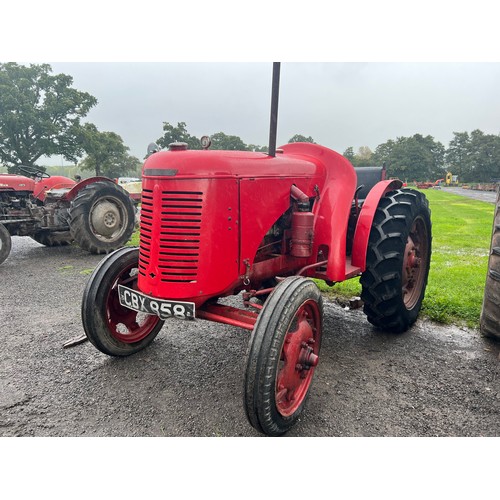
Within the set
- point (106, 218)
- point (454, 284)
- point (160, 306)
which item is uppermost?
point (160, 306)

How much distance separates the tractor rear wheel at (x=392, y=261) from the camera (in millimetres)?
3570

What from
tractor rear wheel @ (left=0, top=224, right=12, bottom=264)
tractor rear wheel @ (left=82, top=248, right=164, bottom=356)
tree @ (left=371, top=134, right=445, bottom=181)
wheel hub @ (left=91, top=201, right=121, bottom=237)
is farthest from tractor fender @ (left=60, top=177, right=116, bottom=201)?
tree @ (left=371, top=134, right=445, bottom=181)

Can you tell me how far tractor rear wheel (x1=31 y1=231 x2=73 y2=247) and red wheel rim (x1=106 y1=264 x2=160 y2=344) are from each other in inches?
246

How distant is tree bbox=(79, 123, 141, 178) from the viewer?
1222 inches

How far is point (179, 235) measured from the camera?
2.56m

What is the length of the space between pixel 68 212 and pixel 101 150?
26288mm

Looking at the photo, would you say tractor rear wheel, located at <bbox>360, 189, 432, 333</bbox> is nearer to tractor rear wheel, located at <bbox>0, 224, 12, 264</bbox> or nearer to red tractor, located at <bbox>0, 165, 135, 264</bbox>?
red tractor, located at <bbox>0, 165, 135, 264</bbox>

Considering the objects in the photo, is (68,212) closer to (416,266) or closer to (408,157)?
(416,266)

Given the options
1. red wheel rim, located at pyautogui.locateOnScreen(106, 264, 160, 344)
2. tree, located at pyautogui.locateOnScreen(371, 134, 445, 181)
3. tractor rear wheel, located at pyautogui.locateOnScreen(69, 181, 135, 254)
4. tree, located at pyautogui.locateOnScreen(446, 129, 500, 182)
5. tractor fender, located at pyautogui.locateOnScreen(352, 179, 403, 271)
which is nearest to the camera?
red wheel rim, located at pyautogui.locateOnScreen(106, 264, 160, 344)

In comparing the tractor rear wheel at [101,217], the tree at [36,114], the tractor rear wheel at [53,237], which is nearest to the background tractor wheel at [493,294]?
the tractor rear wheel at [101,217]

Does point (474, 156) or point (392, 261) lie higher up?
point (474, 156)

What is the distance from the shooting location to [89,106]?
31281 mm

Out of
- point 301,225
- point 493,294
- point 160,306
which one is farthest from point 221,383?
point 493,294

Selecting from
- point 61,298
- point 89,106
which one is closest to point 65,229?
point 61,298
